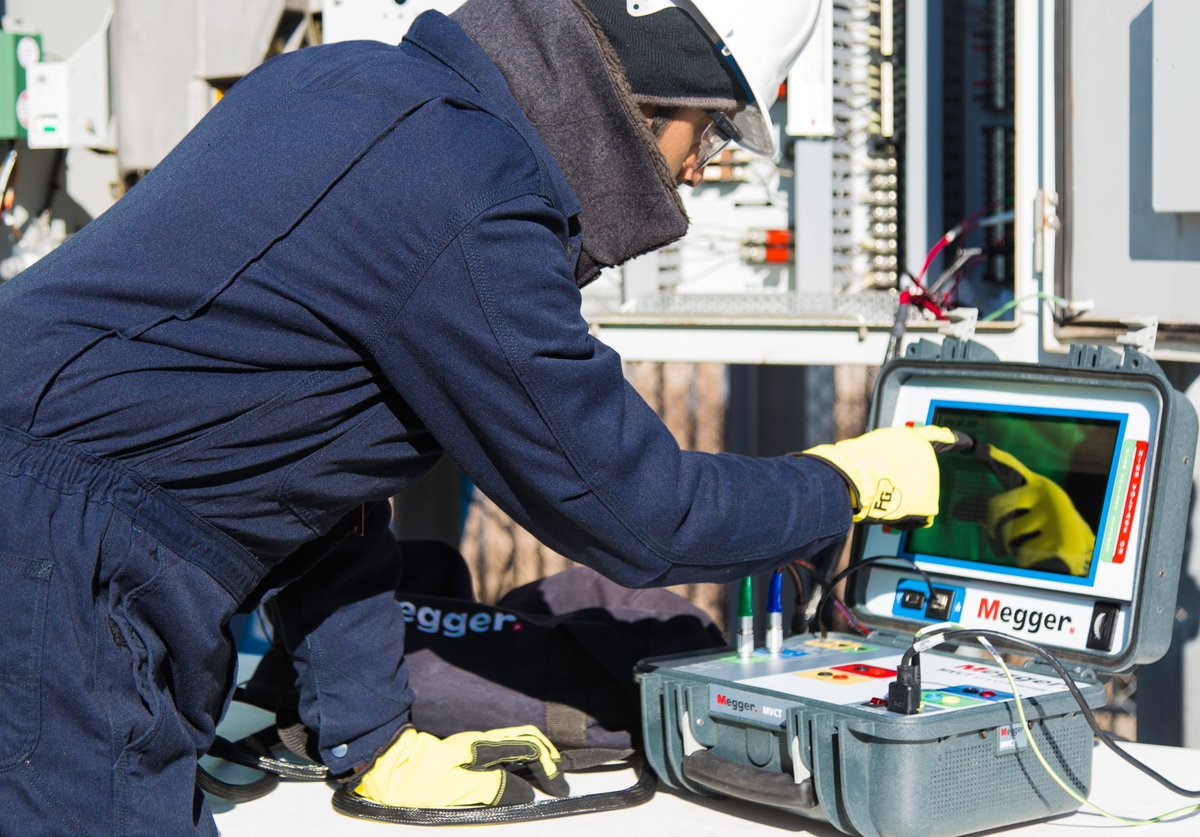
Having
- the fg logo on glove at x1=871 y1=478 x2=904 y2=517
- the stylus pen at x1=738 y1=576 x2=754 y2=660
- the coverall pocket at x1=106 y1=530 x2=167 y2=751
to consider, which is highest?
the fg logo on glove at x1=871 y1=478 x2=904 y2=517

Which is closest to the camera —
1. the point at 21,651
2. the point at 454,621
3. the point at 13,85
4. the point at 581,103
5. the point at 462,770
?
the point at 21,651

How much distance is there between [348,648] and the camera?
5.08ft

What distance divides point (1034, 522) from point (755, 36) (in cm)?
62

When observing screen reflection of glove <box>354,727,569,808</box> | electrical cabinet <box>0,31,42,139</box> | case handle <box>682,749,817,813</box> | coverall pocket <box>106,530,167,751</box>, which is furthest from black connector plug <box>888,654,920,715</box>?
electrical cabinet <box>0,31,42,139</box>

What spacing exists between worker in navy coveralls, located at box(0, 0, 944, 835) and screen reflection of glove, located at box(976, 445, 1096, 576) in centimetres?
42

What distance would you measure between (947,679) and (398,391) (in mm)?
634

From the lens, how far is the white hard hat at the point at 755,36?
129cm

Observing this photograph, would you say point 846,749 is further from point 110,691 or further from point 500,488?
point 110,691

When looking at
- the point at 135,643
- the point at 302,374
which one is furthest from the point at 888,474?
the point at 135,643

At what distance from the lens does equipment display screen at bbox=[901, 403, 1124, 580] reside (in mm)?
1496

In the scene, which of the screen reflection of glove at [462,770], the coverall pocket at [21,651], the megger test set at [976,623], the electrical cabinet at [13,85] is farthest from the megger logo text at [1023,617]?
the electrical cabinet at [13,85]

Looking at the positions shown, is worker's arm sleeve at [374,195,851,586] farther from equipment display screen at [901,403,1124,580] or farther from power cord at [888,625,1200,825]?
equipment display screen at [901,403,1124,580]

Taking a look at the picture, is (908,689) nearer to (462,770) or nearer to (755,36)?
(462,770)

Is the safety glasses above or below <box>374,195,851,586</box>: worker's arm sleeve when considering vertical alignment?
above
